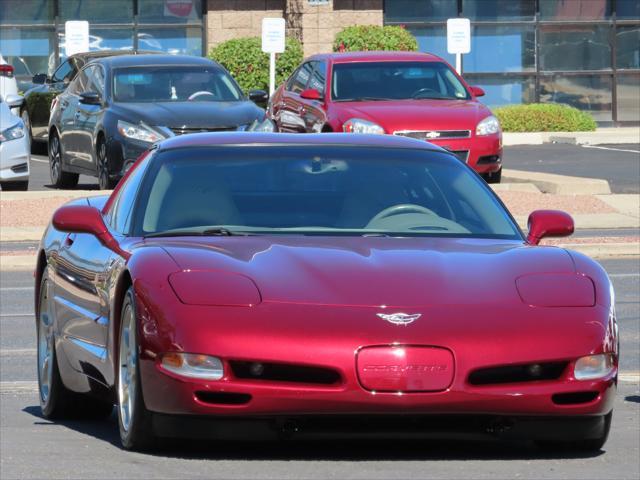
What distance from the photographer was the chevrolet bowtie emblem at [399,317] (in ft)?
20.6

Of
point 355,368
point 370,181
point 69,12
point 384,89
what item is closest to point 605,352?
point 355,368

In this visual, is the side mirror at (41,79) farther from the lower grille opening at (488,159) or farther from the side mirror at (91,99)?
the lower grille opening at (488,159)

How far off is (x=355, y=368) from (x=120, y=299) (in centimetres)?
118

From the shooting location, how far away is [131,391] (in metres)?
6.60

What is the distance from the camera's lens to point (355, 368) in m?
6.15

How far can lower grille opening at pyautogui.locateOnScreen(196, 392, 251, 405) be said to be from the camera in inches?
245

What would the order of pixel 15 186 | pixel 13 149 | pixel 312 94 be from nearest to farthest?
pixel 13 149 < pixel 312 94 < pixel 15 186

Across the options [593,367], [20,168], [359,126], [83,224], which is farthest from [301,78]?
[593,367]

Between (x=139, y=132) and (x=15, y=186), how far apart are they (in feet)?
11.3

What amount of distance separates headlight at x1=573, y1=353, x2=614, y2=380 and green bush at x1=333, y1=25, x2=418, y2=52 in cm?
2805

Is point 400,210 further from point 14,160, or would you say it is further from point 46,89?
point 46,89

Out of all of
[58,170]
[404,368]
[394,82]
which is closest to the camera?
[404,368]

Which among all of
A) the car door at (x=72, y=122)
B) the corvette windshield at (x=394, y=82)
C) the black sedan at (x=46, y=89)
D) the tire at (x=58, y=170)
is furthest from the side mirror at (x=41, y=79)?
the corvette windshield at (x=394, y=82)

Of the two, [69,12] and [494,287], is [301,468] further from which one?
[69,12]
